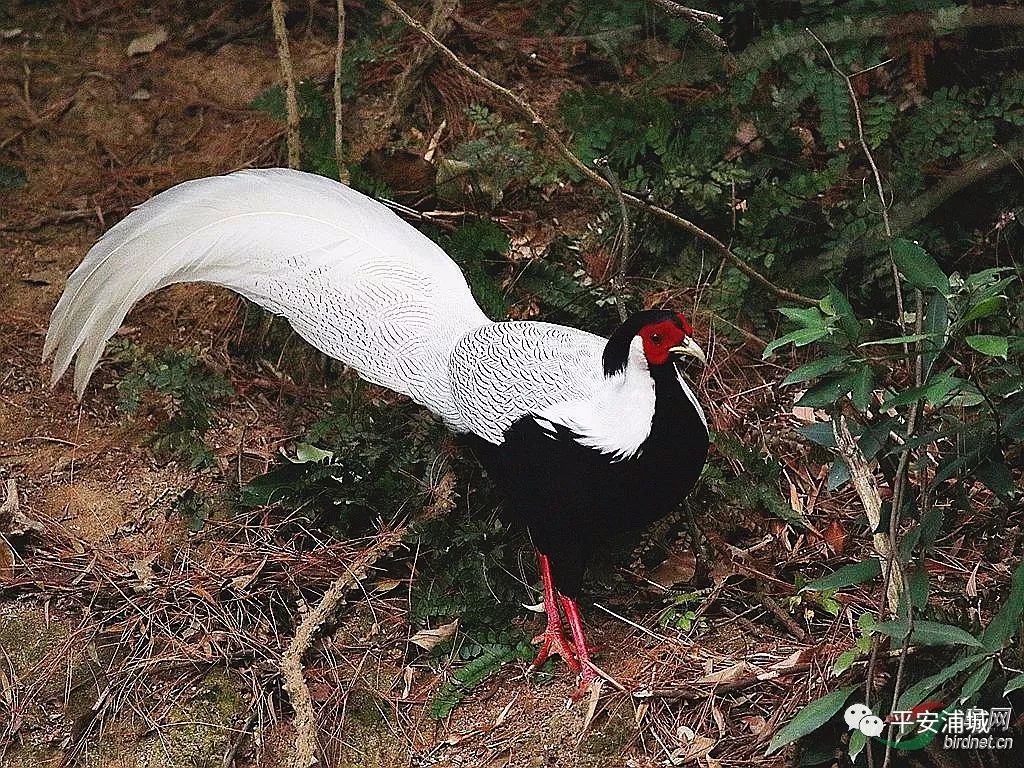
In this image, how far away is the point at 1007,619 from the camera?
2434 mm

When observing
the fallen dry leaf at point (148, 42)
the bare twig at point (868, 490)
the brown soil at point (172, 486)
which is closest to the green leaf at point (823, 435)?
the bare twig at point (868, 490)

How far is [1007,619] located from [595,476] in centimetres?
117

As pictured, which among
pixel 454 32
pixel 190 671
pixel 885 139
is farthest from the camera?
pixel 454 32

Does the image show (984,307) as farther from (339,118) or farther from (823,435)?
(339,118)

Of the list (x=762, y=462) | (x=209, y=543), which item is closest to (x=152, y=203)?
(x=209, y=543)

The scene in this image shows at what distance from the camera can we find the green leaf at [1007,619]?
241cm

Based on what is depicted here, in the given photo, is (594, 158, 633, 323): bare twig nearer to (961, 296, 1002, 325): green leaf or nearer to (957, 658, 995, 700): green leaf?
(961, 296, 1002, 325): green leaf

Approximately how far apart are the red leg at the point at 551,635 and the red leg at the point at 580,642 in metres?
0.03

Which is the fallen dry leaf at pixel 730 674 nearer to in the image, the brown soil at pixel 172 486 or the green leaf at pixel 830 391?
the brown soil at pixel 172 486

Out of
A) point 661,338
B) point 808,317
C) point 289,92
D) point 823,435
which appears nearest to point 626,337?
point 661,338

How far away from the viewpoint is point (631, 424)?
3.20m

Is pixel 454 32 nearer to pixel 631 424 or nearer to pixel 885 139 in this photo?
pixel 885 139

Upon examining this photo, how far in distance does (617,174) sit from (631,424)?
168 centimetres

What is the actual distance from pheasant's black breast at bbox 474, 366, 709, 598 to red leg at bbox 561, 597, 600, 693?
141mm
